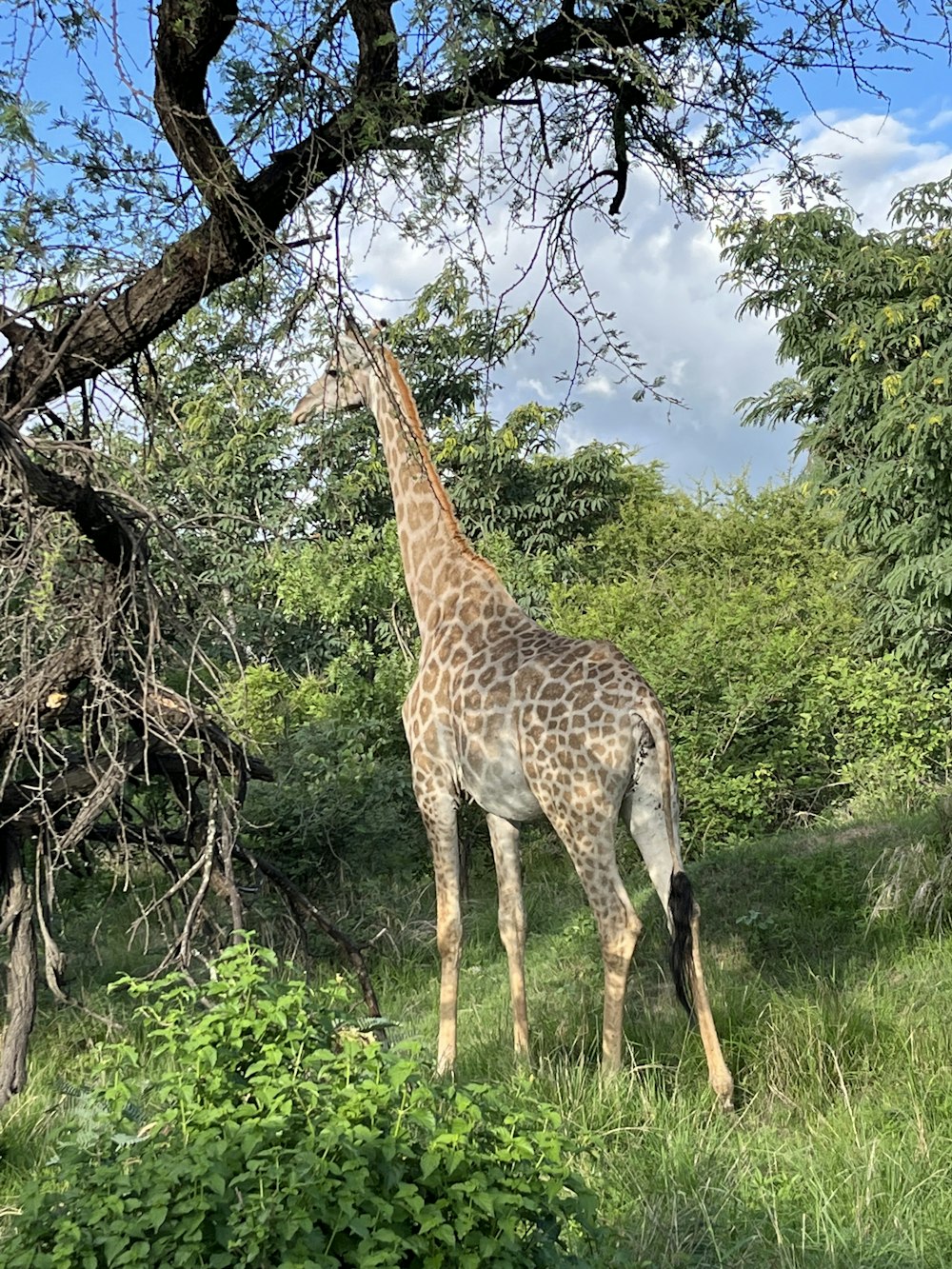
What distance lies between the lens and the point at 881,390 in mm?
13555

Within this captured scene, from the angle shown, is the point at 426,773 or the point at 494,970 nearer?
the point at 426,773

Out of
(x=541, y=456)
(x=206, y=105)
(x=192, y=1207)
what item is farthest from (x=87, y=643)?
(x=541, y=456)

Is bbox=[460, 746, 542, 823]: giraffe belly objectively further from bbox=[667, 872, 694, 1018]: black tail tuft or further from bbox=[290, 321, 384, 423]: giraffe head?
bbox=[290, 321, 384, 423]: giraffe head

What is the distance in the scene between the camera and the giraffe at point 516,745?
5.59 metres

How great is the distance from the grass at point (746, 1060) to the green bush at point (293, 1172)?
380mm

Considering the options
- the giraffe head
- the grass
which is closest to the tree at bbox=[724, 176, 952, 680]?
the grass

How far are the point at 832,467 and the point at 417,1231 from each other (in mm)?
12692

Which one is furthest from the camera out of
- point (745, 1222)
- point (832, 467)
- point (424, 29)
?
point (832, 467)

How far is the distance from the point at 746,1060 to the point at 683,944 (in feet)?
2.27

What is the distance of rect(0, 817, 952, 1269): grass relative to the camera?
3.97m

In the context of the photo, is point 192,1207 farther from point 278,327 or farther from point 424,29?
point 424,29

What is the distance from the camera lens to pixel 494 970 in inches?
333

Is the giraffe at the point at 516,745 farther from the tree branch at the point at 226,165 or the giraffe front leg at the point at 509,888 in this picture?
the tree branch at the point at 226,165

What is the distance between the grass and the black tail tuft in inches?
13.5
